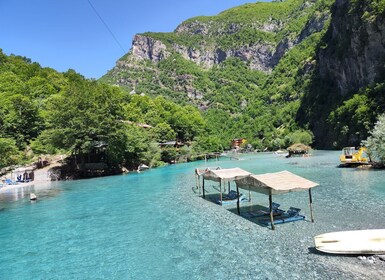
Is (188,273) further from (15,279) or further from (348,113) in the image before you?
(348,113)

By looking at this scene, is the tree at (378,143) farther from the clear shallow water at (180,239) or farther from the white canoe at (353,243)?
the white canoe at (353,243)

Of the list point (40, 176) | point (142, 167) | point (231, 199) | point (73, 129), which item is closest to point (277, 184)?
point (231, 199)

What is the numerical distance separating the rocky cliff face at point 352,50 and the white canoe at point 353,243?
8812cm

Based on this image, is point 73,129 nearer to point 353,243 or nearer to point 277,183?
point 277,183

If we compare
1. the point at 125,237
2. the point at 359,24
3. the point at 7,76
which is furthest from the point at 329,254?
the point at 359,24

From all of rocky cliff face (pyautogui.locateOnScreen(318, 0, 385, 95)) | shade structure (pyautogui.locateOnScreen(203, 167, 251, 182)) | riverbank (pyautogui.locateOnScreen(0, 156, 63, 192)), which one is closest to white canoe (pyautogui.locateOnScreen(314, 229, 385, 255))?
shade structure (pyautogui.locateOnScreen(203, 167, 251, 182))

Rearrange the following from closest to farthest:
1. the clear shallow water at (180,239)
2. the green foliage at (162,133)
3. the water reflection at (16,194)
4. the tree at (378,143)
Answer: the clear shallow water at (180,239), the tree at (378,143), the water reflection at (16,194), the green foliage at (162,133)

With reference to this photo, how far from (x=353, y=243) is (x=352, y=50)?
342 feet

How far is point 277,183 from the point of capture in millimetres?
18516

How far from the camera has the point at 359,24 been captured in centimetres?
9606

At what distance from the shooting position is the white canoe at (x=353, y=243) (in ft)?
41.7

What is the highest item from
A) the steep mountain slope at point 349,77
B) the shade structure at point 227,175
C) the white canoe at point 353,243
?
the steep mountain slope at point 349,77

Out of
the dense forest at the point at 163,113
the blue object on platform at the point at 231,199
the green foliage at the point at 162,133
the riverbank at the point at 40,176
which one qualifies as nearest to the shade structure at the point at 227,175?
the blue object on platform at the point at 231,199

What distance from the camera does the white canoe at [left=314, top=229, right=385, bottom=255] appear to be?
12.7 m
